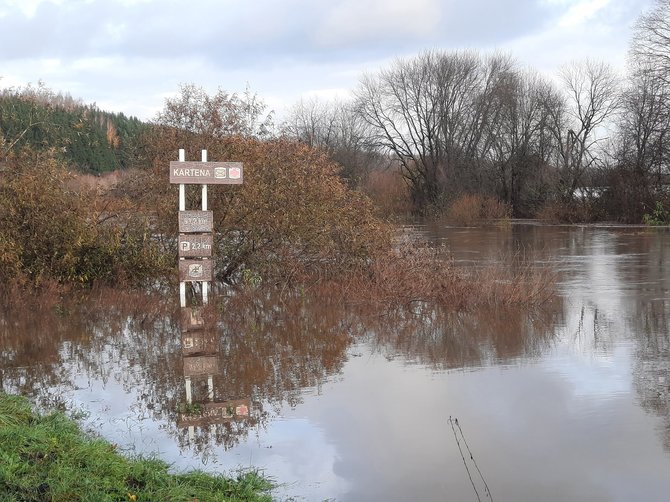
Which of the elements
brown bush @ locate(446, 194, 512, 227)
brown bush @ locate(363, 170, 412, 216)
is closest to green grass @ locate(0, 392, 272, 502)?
brown bush @ locate(446, 194, 512, 227)

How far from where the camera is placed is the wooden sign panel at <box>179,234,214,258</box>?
12.2 metres

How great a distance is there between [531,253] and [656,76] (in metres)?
20.2

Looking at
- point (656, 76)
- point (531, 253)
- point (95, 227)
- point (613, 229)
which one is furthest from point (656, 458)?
point (656, 76)

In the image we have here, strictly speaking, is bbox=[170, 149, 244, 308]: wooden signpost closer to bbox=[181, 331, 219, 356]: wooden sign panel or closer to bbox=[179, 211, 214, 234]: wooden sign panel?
bbox=[179, 211, 214, 234]: wooden sign panel

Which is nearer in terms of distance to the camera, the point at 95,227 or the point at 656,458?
the point at 656,458

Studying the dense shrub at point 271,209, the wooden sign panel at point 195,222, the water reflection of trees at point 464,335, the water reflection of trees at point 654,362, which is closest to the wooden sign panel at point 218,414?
the water reflection of trees at point 464,335

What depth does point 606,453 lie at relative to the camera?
613cm

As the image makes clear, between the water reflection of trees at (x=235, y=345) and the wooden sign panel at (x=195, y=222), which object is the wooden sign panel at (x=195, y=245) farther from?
the water reflection of trees at (x=235, y=345)

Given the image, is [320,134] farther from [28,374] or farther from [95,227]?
[28,374]

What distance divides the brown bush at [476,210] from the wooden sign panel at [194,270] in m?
36.4

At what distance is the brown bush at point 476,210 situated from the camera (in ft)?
158

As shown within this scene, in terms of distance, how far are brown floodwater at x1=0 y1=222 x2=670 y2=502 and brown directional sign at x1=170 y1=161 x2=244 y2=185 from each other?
2.07 metres

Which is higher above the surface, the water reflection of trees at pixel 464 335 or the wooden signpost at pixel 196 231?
the wooden signpost at pixel 196 231

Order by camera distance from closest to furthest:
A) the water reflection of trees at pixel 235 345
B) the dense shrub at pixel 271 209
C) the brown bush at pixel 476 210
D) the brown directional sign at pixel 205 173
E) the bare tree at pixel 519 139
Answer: the water reflection of trees at pixel 235 345 → the brown directional sign at pixel 205 173 → the dense shrub at pixel 271 209 → the brown bush at pixel 476 210 → the bare tree at pixel 519 139
